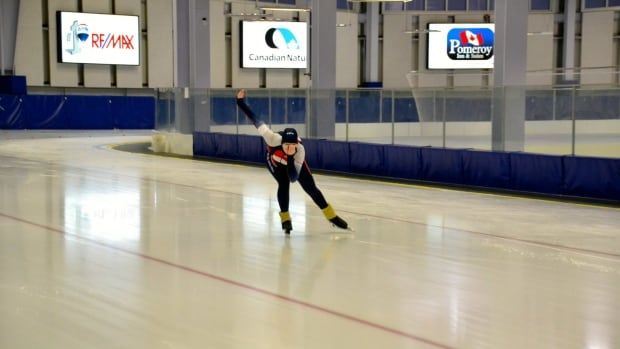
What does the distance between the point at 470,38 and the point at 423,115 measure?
2258 cm

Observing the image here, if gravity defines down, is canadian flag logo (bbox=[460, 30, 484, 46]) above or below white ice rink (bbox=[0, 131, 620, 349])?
above

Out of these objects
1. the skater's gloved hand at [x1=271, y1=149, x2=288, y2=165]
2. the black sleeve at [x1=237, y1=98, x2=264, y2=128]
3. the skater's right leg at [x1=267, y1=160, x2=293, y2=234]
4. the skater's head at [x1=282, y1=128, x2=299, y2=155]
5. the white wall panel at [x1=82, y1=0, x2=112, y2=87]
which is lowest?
the skater's right leg at [x1=267, y1=160, x2=293, y2=234]

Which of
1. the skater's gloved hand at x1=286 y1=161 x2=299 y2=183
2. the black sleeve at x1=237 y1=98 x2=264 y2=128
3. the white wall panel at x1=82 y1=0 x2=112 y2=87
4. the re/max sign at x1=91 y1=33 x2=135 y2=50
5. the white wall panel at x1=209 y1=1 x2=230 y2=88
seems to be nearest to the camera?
the skater's gloved hand at x1=286 y1=161 x2=299 y2=183

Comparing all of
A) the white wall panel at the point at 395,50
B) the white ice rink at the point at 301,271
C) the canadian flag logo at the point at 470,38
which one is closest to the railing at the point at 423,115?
the white ice rink at the point at 301,271

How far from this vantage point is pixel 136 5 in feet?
136

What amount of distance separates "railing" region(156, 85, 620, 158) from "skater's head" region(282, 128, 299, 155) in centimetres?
782

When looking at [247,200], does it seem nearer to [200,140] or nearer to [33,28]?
[200,140]

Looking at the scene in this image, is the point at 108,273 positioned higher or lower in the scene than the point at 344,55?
lower

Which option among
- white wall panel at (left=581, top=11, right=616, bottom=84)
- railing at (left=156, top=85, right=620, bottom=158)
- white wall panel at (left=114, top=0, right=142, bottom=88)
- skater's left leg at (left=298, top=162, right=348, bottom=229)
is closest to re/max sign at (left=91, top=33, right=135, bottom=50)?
white wall panel at (left=114, top=0, right=142, bottom=88)

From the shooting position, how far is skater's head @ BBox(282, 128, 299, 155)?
10.8m

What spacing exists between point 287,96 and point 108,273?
16274 mm

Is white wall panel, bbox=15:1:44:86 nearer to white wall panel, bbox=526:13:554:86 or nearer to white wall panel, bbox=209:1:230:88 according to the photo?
white wall panel, bbox=209:1:230:88

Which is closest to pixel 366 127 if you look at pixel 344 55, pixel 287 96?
pixel 287 96

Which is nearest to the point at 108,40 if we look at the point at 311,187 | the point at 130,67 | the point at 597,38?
the point at 130,67
